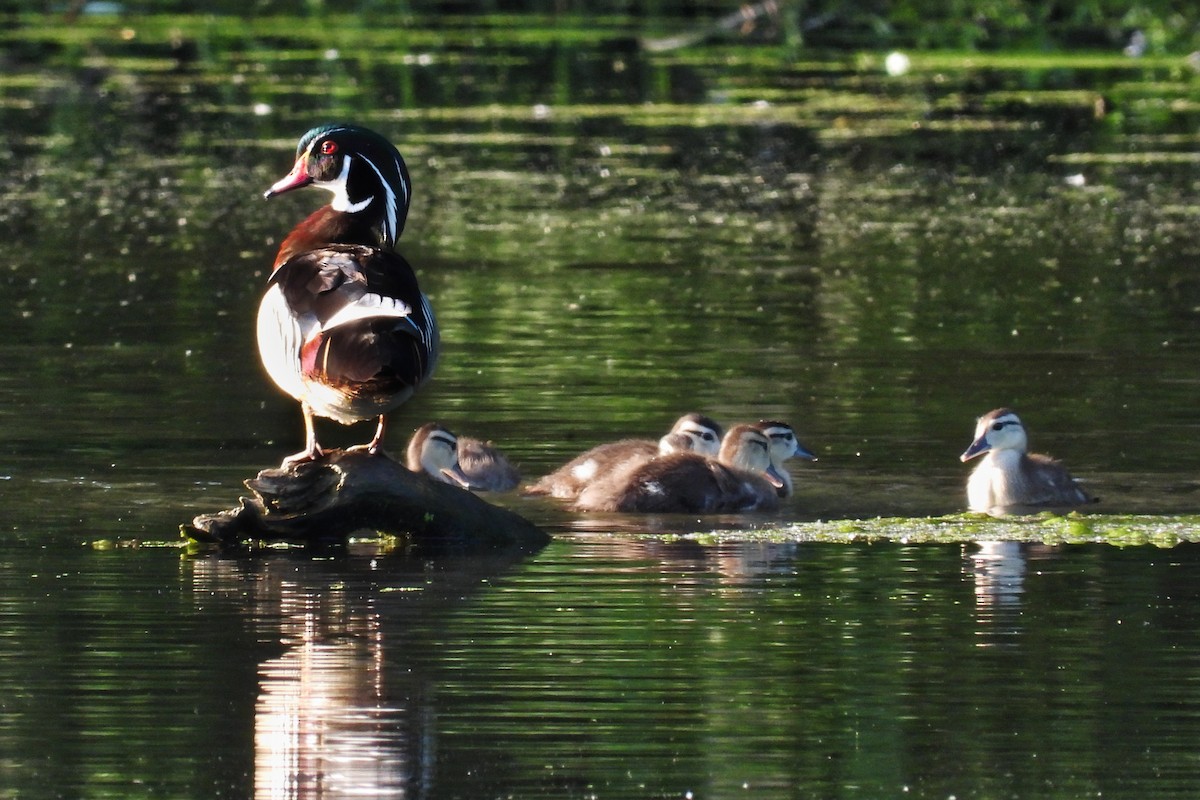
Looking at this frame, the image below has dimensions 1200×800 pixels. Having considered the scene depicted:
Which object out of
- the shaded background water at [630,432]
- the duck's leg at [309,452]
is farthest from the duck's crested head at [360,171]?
the shaded background water at [630,432]

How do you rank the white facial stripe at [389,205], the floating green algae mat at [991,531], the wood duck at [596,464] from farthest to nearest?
the wood duck at [596,464]
the floating green algae mat at [991,531]
the white facial stripe at [389,205]

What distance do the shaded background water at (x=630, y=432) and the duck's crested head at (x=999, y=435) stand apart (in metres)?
0.21

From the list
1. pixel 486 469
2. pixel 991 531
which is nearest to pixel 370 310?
pixel 486 469

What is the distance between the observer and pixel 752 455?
34.9 feet

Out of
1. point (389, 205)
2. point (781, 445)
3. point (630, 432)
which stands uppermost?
point (389, 205)

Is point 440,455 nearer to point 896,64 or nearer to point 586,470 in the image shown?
point 586,470

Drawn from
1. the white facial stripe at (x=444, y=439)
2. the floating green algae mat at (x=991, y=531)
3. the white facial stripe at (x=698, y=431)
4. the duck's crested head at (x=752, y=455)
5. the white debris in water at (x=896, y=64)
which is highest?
the white debris in water at (x=896, y=64)

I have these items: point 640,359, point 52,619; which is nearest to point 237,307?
point 640,359

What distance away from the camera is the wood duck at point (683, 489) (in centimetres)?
1021

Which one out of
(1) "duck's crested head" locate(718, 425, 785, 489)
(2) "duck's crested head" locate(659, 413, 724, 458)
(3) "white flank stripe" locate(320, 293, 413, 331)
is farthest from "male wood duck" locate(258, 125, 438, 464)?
(2) "duck's crested head" locate(659, 413, 724, 458)

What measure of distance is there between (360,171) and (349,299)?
0.82 meters

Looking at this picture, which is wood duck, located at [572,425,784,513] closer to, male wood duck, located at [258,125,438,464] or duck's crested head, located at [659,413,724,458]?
duck's crested head, located at [659,413,724,458]

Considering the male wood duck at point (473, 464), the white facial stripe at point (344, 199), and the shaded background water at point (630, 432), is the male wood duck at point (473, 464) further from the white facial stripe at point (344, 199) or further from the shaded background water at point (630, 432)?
the white facial stripe at point (344, 199)

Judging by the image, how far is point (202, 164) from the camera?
22.2 metres
